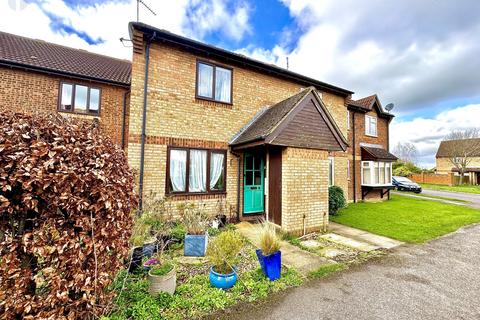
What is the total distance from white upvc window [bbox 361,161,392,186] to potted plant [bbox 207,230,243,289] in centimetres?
1474

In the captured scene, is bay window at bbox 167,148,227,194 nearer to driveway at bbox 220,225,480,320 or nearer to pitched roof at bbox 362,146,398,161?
driveway at bbox 220,225,480,320

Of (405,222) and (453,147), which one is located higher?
(453,147)

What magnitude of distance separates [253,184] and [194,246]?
185 inches

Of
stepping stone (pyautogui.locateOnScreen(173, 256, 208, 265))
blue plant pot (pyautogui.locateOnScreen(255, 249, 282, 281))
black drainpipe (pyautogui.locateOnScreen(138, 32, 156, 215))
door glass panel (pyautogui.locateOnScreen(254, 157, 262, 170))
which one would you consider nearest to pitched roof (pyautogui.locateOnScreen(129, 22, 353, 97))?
black drainpipe (pyautogui.locateOnScreen(138, 32, 156, 215))

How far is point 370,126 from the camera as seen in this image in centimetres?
1680

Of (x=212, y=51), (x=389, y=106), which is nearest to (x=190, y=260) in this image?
(x=212, y=51)

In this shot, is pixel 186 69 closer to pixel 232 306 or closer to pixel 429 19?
pixel 232 306

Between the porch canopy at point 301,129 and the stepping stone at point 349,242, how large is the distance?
3.15 m

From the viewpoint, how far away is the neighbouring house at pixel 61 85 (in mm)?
9523

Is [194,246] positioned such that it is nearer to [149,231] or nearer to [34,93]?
[149,231]

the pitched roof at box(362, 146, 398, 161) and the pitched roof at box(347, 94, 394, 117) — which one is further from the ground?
the pitched roof at box(347, 94, 394, 117)

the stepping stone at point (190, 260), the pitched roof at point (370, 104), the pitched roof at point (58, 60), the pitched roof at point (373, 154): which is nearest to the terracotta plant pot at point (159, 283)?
the stepping stone at point (190, 260)

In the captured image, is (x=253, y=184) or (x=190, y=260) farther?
(x=253, y=184)

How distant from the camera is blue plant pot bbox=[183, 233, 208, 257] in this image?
5.70m
